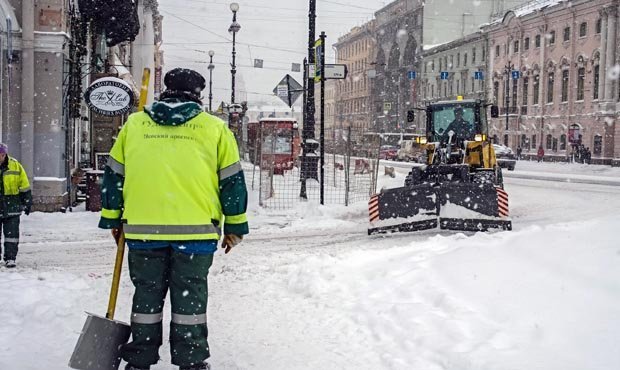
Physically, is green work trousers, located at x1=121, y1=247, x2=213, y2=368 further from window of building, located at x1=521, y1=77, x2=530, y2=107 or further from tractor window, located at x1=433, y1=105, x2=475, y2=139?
window of building, located at x1=521, y1=77, x2=530, y2=107

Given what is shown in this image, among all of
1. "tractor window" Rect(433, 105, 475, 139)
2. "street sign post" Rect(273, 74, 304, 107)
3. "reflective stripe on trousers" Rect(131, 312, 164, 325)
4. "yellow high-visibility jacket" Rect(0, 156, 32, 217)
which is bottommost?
"reflective stripe on trousers" Rect(131, 312, 164, 325)

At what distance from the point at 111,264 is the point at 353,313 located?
4288mm

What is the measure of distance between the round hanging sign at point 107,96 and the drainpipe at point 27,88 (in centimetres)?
122

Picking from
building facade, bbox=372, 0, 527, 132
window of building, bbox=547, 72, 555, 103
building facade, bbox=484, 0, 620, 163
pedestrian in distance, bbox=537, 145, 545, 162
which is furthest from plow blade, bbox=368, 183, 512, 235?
building facade, bbox=372, 0, 527, 132

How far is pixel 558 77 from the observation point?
171 ft

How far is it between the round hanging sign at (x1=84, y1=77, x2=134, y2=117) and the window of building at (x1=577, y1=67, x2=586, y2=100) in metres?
41.1

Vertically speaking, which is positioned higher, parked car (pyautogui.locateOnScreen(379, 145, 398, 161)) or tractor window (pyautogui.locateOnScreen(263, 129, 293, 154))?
tractor window (pyautogui.locateOnScreen(263, 129, 293, 154))

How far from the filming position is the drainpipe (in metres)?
14.7

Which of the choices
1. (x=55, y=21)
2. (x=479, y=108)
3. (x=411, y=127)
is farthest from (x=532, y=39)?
(x=55, y=21)

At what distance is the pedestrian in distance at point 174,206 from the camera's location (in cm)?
415

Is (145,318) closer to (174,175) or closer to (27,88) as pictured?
(174,175)

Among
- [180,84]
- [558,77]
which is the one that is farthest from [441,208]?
[558,77]

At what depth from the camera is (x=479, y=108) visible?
1614 cm

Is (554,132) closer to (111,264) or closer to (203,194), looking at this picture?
(111,264)
